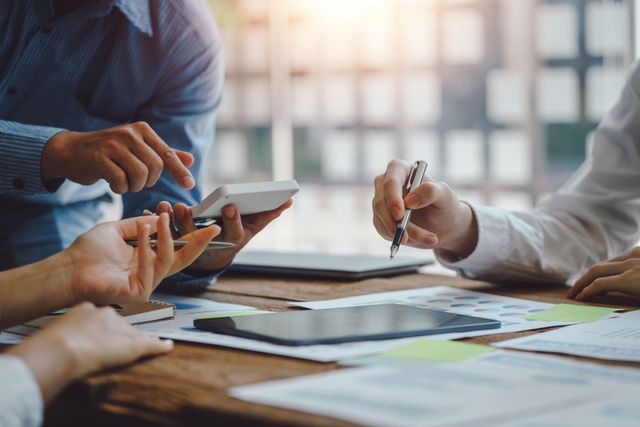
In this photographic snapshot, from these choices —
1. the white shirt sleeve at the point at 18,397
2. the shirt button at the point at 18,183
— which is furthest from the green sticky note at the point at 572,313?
the shirt button at the point at 18,183

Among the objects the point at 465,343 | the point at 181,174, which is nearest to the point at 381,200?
the point at 181,174

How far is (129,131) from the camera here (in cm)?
119

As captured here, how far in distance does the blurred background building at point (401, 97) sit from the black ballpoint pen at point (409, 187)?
2.30m

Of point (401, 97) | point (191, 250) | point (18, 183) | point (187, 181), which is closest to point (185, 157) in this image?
point (187, 181)

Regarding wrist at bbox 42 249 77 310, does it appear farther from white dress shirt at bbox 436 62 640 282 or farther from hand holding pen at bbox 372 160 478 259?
white dress shirt at bbox 436 62 640 282

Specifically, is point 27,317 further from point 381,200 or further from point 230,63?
point 230,63

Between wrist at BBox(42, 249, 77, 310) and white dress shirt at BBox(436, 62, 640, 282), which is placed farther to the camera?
white dress shirt at BBox(436, 62, 640, 282)

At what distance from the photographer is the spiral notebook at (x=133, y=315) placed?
0.99m

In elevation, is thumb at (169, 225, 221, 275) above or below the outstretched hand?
above

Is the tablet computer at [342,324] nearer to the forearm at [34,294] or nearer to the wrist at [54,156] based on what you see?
the forearm at [34,294]

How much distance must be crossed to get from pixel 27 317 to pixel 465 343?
511 millimetres

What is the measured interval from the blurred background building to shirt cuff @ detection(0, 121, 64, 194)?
2556mm

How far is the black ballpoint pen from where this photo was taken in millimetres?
1202

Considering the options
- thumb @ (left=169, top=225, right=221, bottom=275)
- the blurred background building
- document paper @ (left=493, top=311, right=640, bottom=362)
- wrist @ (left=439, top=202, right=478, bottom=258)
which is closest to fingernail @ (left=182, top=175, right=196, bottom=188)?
thumb @ (left=169, top=225, right=221, bottom=275)
